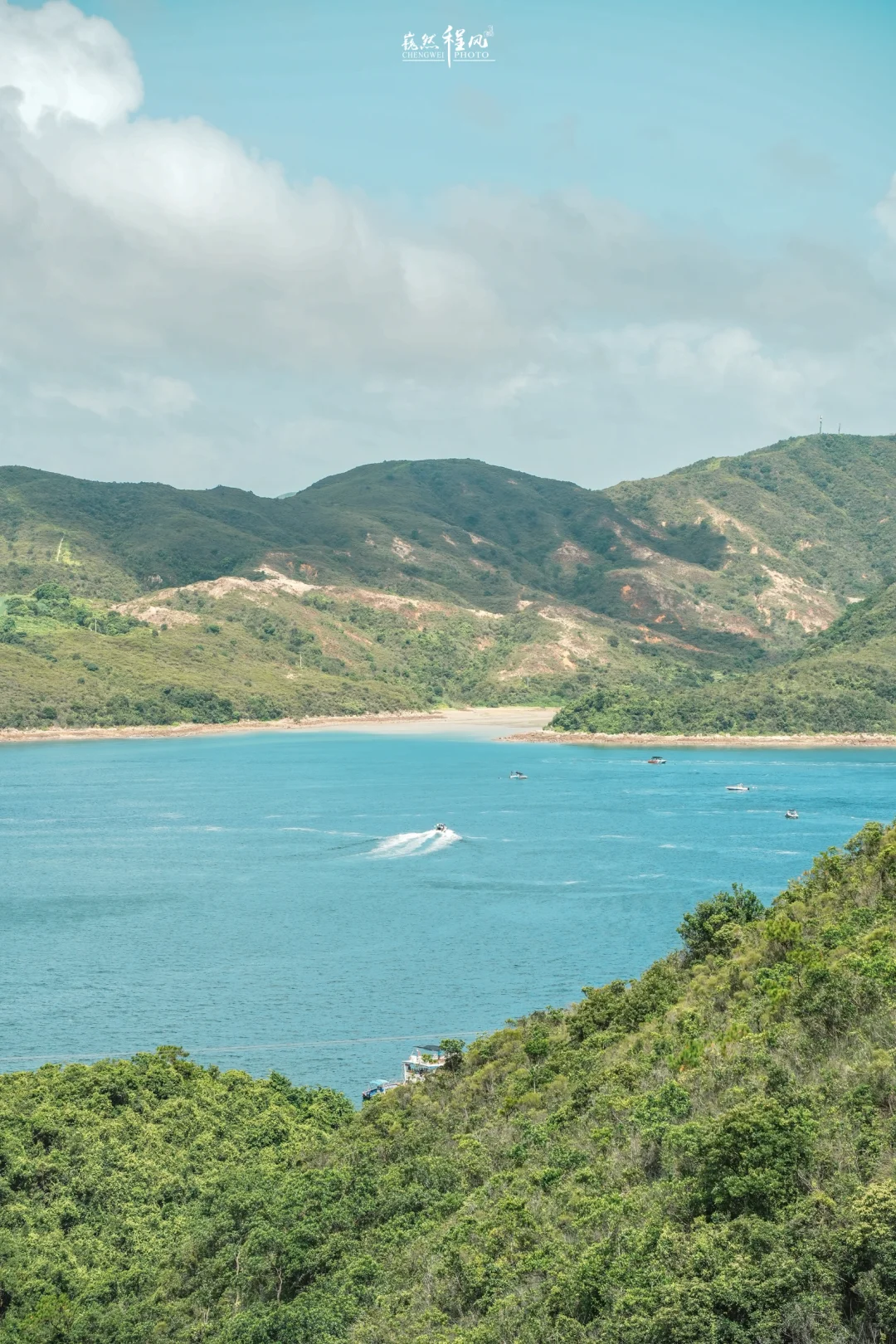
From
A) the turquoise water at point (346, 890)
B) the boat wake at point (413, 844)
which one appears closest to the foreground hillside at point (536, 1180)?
the turquoise water at point (346, 890)

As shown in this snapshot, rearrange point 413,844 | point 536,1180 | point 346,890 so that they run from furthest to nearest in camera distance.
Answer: point 413,844
point 346,890
point 536,1180

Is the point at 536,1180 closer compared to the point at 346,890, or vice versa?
the point at 536,1180

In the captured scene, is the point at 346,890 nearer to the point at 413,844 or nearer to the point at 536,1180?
the point at 413,844

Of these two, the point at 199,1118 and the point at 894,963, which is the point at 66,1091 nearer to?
the point at 199,1118

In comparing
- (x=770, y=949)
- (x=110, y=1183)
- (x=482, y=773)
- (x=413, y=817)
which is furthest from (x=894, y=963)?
(x=482, y=773)

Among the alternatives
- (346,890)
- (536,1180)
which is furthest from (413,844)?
(536,1180)

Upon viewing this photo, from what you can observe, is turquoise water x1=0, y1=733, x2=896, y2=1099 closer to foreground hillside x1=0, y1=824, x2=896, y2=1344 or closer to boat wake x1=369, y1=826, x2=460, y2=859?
boat wake x1=369, y1=826, x2=460, y2=859
